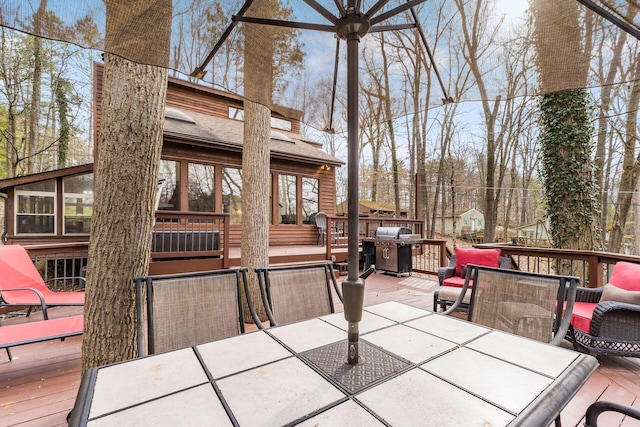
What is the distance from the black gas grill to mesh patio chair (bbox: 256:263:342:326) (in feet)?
15.6

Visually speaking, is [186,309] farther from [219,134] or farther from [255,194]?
[219,134]

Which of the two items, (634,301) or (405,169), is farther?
(405,169)

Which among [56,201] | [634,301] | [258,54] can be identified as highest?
[258,54]

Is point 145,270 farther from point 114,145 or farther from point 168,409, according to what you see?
point 168,409

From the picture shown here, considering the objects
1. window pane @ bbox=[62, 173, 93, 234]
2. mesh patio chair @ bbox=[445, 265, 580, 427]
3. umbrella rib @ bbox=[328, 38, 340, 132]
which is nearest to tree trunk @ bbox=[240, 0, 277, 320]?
umbrella rib @ bbox=[328, 38, 340, 132]

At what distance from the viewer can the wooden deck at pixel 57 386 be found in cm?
196

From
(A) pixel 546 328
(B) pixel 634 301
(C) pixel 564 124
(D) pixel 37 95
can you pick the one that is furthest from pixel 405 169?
(D) pixel 37 95

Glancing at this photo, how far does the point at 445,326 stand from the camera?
166 centimetres

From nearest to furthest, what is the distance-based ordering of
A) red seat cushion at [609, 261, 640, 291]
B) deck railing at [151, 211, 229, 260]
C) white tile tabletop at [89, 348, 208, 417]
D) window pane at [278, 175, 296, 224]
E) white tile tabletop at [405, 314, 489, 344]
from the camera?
white tile tabletop at [89, 348, 208, 417] → white tile tabletop at [405, 314, 489, 344] → red seat cushion at [609, 261, 640, 291] → deck railing at [151, 211, 229, 260] → window pane at [278, 175, 296, 224]

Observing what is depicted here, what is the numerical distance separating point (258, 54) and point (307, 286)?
160 centimetres

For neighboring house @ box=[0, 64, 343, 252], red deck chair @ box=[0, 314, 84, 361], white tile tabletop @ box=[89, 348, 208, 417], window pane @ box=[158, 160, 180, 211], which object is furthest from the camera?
window pane @ box=[158, 160, 180, 211]

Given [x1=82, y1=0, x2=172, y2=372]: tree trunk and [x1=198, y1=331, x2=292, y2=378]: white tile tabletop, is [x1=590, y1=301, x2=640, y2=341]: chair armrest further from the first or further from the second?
[x1=82, y1=0, x2=172, y2=372]: tree trunk

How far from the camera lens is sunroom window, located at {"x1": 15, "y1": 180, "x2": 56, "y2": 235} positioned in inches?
289

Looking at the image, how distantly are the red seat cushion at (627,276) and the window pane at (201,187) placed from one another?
26.6ft
